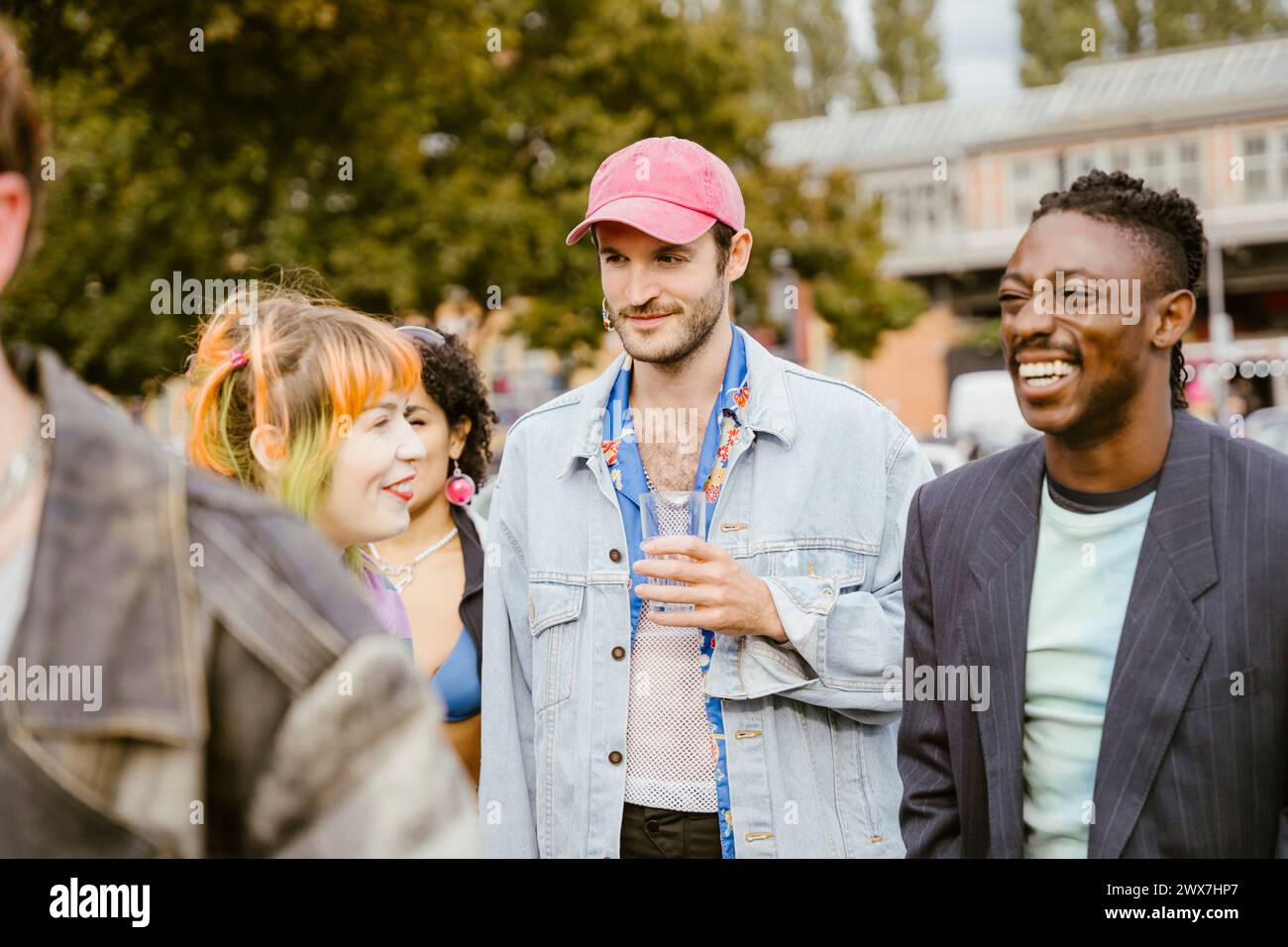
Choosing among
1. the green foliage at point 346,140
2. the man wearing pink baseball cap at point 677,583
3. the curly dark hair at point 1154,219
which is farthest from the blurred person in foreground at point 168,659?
the green foliage at point 346,140

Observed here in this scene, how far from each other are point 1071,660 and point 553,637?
1.10 m

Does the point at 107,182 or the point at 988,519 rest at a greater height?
the point at 107,182

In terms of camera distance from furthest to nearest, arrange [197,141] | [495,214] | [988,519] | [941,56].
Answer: [941,56] < [495,214] < [197,141] < [988,519]

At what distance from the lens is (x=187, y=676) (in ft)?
3.33

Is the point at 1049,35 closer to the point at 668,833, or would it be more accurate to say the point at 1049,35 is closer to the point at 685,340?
the point at 685,340

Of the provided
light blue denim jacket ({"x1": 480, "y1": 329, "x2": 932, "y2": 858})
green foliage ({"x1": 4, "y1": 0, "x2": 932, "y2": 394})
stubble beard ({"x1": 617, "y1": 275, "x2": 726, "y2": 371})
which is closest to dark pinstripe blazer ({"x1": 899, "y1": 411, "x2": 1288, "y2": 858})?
light blue denim jacket ({"x1": 480, "y1": 329, "x2": 932, "y2": 858})

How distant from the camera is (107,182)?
13562 millimetres

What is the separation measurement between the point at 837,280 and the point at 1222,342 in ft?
23.9

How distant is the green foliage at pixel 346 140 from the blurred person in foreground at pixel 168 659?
12.8ft

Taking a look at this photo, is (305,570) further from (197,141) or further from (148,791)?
(197,141)

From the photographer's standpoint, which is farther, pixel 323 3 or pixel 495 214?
pixel 495 214

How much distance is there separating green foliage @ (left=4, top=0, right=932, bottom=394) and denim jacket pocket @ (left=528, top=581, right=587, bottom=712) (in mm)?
2500

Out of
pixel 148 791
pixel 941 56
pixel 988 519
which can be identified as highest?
pixel 941 56
